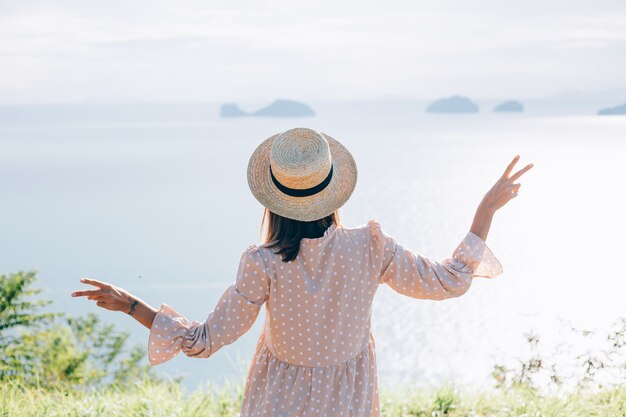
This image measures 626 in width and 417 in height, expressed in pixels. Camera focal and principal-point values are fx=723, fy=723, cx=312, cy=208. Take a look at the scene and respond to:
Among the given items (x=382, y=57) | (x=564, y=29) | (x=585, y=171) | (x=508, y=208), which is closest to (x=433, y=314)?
(x=508, y=208)

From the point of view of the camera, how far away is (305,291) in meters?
1.72

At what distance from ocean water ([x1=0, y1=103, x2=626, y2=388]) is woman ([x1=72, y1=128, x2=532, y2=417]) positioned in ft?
5.49

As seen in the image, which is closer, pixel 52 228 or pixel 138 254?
Result: pixel 138 254

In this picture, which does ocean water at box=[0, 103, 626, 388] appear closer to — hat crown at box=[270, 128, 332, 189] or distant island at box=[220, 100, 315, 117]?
hat crown at box=[270, 128, 332, 189]

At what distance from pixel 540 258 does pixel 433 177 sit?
25.6 metres

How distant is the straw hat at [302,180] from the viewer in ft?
5.61

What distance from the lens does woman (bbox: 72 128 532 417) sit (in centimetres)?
171

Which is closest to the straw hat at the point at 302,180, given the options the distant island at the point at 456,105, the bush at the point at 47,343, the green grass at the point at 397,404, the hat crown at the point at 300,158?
the hat crown at the point at 300,158

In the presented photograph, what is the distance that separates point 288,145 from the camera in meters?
1.74

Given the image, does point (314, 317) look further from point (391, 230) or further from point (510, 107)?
point (510, 107)

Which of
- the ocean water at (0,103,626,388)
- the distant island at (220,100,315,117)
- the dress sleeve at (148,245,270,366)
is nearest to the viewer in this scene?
the dress sleeve at (148,245,270,366)

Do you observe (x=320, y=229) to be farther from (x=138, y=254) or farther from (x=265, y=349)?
(x=138, y=254)

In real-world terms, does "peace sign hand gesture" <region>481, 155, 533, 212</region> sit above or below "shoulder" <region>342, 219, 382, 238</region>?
above

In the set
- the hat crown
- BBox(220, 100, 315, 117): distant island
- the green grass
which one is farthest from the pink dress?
BBox(220, 100, 315, 117): distant island
